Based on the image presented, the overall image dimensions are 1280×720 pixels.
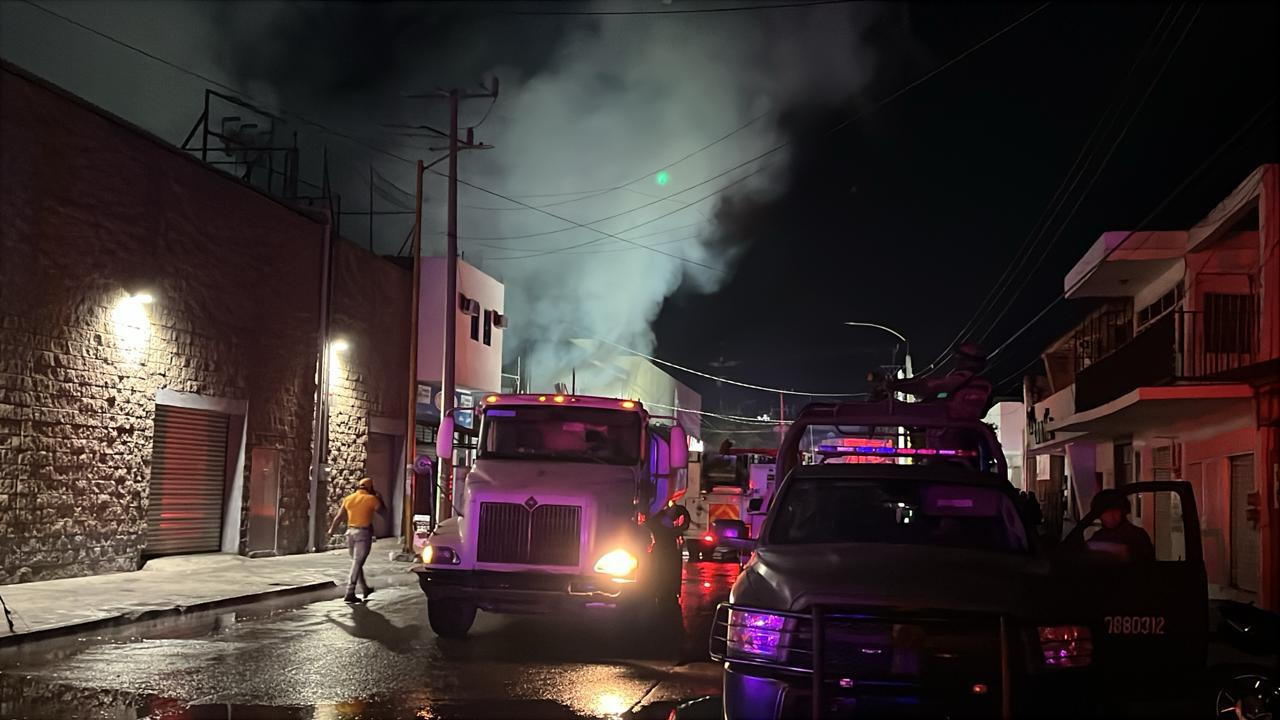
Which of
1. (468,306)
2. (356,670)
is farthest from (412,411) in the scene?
(356,670)

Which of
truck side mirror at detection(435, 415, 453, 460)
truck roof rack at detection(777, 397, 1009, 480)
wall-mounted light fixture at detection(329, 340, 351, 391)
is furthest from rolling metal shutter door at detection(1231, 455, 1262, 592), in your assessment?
wall-mounted light fixture at detection(329, 340, 351, 391)

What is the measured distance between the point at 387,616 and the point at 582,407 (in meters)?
3.85

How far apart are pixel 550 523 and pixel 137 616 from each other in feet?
17.9

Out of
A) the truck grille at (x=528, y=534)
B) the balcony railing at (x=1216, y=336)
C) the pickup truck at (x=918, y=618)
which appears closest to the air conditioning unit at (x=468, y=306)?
the balcony railing at (x=1216, y=336)

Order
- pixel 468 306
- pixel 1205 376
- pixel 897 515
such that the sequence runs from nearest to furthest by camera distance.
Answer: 1. pixel 897 515
2. pixel 1205 376
3. pixel 468 306

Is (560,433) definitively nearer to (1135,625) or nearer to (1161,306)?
(1135,625)

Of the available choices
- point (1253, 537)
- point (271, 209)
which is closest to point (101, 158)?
point (271, 209)

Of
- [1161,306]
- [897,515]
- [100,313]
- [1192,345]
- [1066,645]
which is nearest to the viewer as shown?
[1066,645]

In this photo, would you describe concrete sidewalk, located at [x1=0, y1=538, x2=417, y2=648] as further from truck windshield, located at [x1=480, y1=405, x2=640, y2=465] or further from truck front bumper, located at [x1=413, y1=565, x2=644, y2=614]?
truck windshield, located at [x1=480, y1=405, x2=640, y2=465]

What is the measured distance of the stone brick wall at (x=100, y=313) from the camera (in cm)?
1719

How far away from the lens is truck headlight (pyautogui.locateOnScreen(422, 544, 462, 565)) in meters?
12.5

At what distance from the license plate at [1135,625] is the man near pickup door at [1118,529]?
61 centimetres

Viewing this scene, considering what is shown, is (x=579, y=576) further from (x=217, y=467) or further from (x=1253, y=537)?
(x=1253, y=537)

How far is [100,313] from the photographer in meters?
19.0
